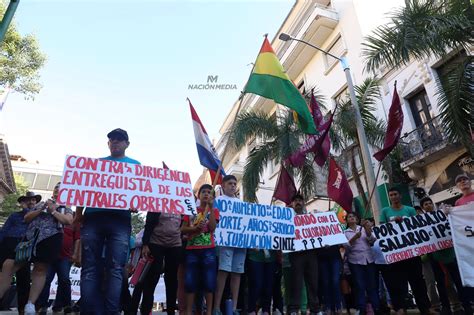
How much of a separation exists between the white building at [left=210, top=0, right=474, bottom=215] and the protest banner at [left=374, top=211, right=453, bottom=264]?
4562mm

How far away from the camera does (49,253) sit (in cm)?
483

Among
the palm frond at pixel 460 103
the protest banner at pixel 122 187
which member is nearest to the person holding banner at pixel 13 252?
the protest banner at pixel 122 187

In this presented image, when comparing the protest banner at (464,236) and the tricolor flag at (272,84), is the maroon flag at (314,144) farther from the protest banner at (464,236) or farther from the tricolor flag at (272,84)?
the protest banner at (464,236)

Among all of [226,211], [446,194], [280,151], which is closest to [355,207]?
[446,194]

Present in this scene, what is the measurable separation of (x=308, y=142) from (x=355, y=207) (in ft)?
22.4

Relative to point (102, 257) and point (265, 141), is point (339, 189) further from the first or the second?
point (102, 257)

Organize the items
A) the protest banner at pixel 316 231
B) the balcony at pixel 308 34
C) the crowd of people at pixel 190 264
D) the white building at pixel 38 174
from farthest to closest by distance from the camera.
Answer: the white building at pixel 38 174 → the balcony at pixel 308 34 → the protest banner at pixel 316 231 → the crowd of people at pixel 190 264

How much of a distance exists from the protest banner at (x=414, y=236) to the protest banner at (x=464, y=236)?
353 mm

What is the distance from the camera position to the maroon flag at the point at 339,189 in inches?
348

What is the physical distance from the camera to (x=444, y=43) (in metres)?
7.63

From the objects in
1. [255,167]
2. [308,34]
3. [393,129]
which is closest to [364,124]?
[255,167]

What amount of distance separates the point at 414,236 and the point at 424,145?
27.3 feet

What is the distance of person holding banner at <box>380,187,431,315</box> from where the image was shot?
17.0ft

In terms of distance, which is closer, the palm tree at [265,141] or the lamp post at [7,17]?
the lamp post at [7,17]
